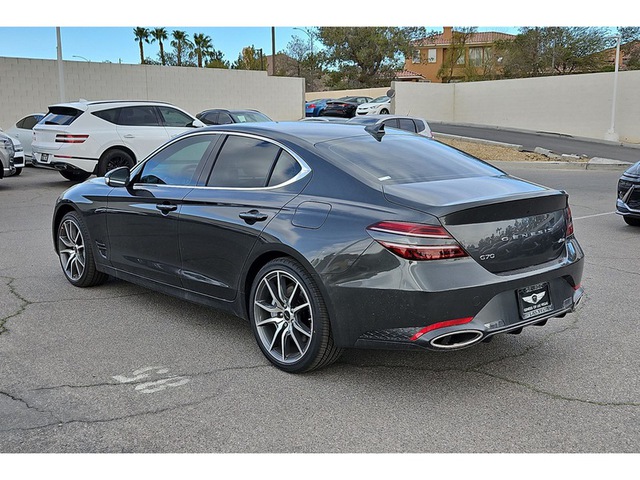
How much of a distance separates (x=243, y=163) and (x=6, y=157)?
11.4m

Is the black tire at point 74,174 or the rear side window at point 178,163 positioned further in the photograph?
the black tire at point 74,174

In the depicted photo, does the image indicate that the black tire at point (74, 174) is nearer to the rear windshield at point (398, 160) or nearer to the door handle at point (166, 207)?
the door handle at point (166, 207)

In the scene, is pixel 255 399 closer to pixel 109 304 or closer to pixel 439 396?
pixel 439 396

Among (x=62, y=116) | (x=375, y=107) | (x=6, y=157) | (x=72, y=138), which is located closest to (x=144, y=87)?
(x=375, y=107)

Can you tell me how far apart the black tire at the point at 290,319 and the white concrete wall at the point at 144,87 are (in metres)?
23.2

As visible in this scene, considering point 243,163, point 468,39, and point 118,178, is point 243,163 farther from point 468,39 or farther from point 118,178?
point 468,39

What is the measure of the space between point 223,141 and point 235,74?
94.8ft

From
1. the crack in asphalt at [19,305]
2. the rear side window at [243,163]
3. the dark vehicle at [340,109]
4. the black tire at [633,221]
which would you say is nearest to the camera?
the rear side window at [243,163]


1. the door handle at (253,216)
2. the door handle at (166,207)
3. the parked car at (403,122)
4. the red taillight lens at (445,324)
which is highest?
the parked car at (403,122)

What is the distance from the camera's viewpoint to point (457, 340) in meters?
3.79

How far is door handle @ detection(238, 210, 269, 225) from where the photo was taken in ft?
14.5

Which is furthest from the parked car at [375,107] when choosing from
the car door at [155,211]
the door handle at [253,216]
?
the door handle at [253,216]

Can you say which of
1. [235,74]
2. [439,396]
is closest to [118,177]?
[439,396]

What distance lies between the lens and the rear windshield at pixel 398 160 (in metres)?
4.32
